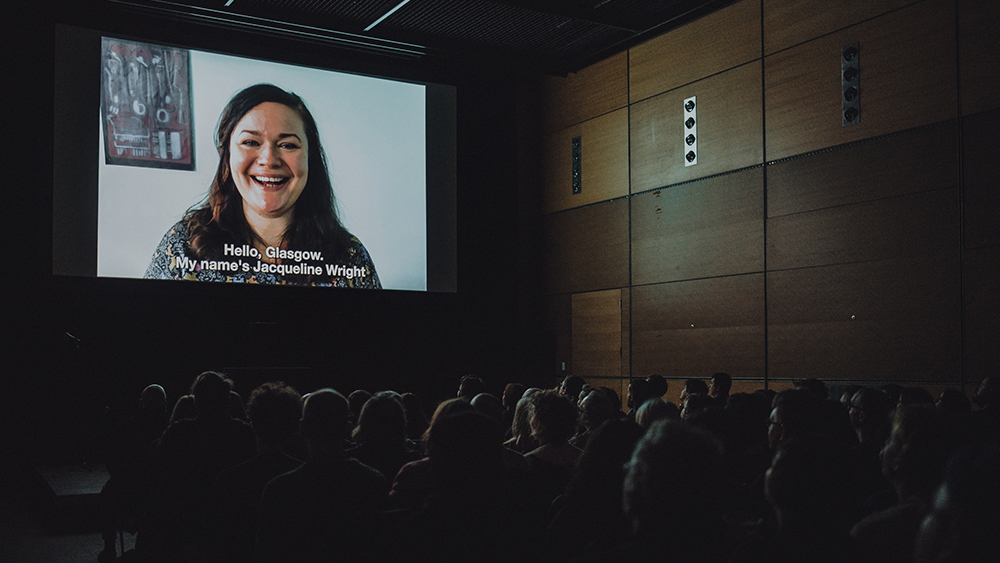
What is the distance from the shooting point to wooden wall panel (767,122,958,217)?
22.1 ft

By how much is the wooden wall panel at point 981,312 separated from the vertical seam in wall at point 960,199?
3 cm

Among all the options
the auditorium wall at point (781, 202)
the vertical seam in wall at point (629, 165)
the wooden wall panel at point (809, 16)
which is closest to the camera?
the auditorium wall at point (781, 202)

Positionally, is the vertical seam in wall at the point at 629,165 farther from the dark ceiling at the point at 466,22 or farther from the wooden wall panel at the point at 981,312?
the wooden wall panel at the point at 981,312

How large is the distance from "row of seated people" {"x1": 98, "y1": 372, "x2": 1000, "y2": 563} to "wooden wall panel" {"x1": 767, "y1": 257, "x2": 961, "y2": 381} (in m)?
2.71

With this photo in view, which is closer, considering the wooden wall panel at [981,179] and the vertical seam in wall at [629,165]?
the wooden wall panel at [981,179]

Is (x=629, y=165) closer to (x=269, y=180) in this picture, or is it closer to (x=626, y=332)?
(x=626, y=332)

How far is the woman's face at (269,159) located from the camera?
933cm

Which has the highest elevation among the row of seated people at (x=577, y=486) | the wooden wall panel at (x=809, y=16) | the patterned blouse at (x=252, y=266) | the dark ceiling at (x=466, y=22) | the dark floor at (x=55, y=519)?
the dark ceiling at (x=466, y=22)

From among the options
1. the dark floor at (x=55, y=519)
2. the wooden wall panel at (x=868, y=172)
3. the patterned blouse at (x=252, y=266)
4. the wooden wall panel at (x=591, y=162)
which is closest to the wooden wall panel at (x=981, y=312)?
the wooden wall panel at (x=868, y=172)

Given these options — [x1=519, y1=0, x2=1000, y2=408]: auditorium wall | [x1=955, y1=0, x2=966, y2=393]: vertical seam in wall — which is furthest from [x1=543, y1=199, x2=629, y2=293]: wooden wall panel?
[x1=955, y1=0, x2=966, y2=393]: vertical seam in wall

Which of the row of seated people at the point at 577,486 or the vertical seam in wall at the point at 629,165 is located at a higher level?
the vertical seam in wall at the point at 629,165

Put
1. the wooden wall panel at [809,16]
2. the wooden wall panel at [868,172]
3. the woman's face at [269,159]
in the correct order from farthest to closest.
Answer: the woman's face at [269,159]
the wooden wall panel at [809,16]
the wooden wall panel at [868,172]

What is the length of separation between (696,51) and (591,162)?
2059mm

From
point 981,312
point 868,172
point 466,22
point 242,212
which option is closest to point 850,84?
point 868,172
